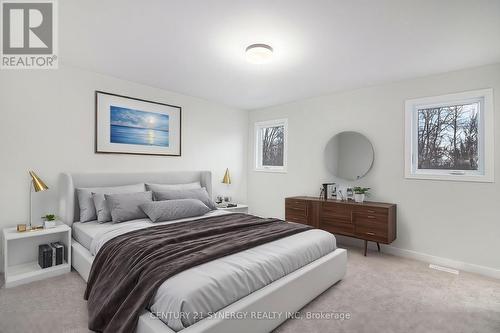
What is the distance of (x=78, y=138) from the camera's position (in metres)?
3.31

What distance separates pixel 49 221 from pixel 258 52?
2881 mm

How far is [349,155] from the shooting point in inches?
160

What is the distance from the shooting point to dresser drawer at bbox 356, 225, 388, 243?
332 cm

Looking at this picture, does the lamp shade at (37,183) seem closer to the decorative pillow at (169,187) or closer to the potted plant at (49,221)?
the potted plant at (49,221)

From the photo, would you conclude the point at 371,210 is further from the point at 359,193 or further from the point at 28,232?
the point at 28,232

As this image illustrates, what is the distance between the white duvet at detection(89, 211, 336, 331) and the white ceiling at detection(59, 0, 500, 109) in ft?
6.24

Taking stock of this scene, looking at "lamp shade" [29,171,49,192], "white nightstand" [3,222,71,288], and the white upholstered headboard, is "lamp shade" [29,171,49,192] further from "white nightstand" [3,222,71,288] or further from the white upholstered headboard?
"white nightstand" [3,222,71,288]

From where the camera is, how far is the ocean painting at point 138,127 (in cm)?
364

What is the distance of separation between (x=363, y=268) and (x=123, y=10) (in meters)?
3.58

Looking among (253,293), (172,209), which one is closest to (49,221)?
(172,209)

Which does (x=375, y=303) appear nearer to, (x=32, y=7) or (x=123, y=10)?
(x=123, y=10)

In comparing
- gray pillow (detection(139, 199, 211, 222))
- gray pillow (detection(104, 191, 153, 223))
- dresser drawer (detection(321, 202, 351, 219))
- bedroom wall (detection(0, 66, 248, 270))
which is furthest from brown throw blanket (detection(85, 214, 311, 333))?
bedroom wall (detection(0, 66, 248, 270))

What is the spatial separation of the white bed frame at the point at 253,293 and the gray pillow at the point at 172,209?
712 mm

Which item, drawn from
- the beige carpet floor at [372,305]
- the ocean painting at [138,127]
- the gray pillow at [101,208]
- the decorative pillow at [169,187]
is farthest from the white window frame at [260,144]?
the gray pillow at [101,208]
